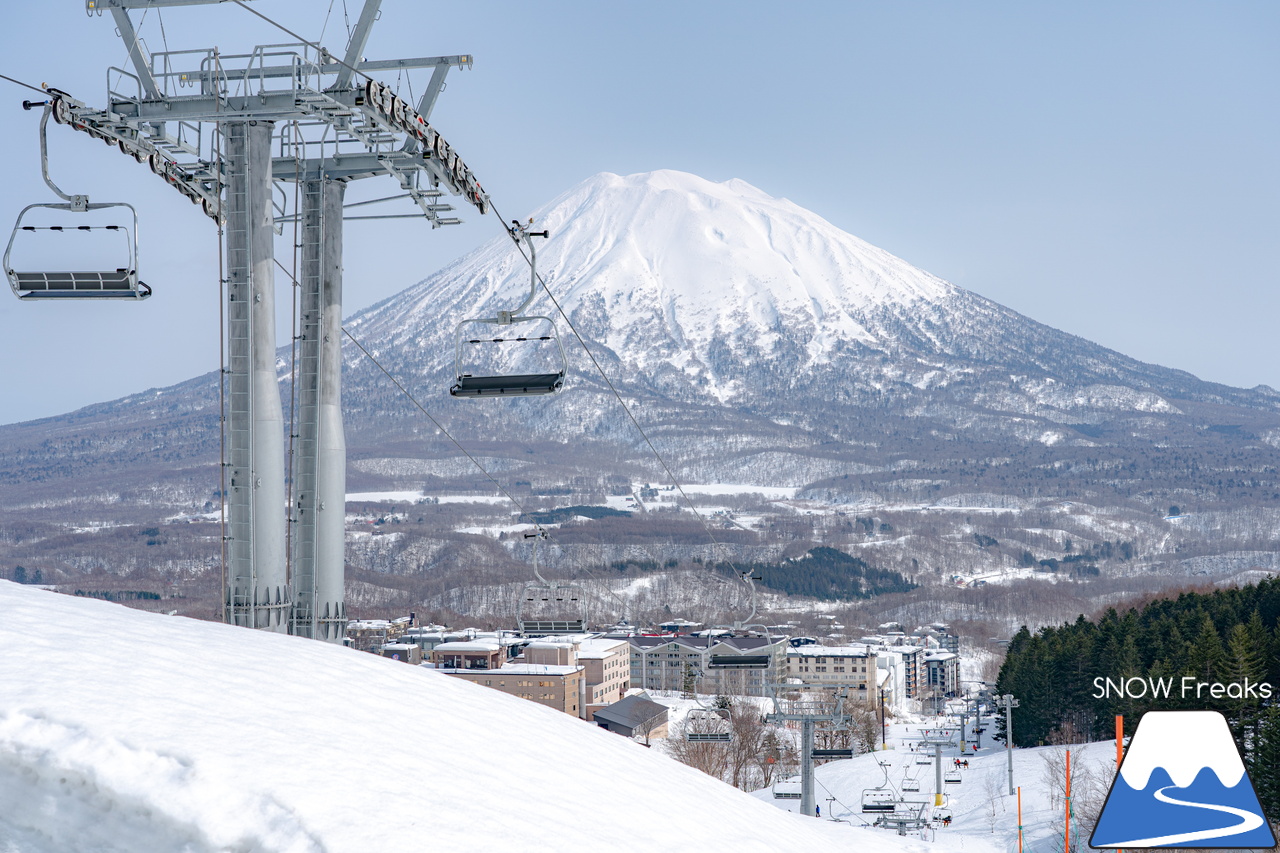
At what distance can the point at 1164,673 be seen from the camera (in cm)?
3216

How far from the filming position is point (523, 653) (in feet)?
265

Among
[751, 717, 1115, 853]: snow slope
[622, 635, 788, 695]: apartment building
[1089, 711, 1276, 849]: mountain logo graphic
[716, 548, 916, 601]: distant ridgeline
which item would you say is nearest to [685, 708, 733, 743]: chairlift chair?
[751, 717, 1115, 853]: snow slope

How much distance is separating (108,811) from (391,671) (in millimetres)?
2097

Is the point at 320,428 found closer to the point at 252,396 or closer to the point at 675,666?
the point at 252,396

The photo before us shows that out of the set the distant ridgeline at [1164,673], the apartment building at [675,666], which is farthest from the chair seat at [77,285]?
the apartment building at [675,666]

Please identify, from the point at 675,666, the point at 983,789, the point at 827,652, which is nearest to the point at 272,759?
the point at 983,789

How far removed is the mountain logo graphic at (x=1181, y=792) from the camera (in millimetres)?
4133

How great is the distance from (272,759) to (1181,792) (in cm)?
316

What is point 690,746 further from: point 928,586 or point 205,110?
point 928,586

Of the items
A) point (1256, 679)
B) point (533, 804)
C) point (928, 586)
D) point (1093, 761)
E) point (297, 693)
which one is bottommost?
point (928, 586)

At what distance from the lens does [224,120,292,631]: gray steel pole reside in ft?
32.3

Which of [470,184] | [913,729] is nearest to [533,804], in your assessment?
[470,184]

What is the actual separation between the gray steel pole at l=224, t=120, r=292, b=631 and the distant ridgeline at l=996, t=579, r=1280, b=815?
19.2 metres

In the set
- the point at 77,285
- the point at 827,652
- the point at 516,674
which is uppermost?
the point at 77,285
